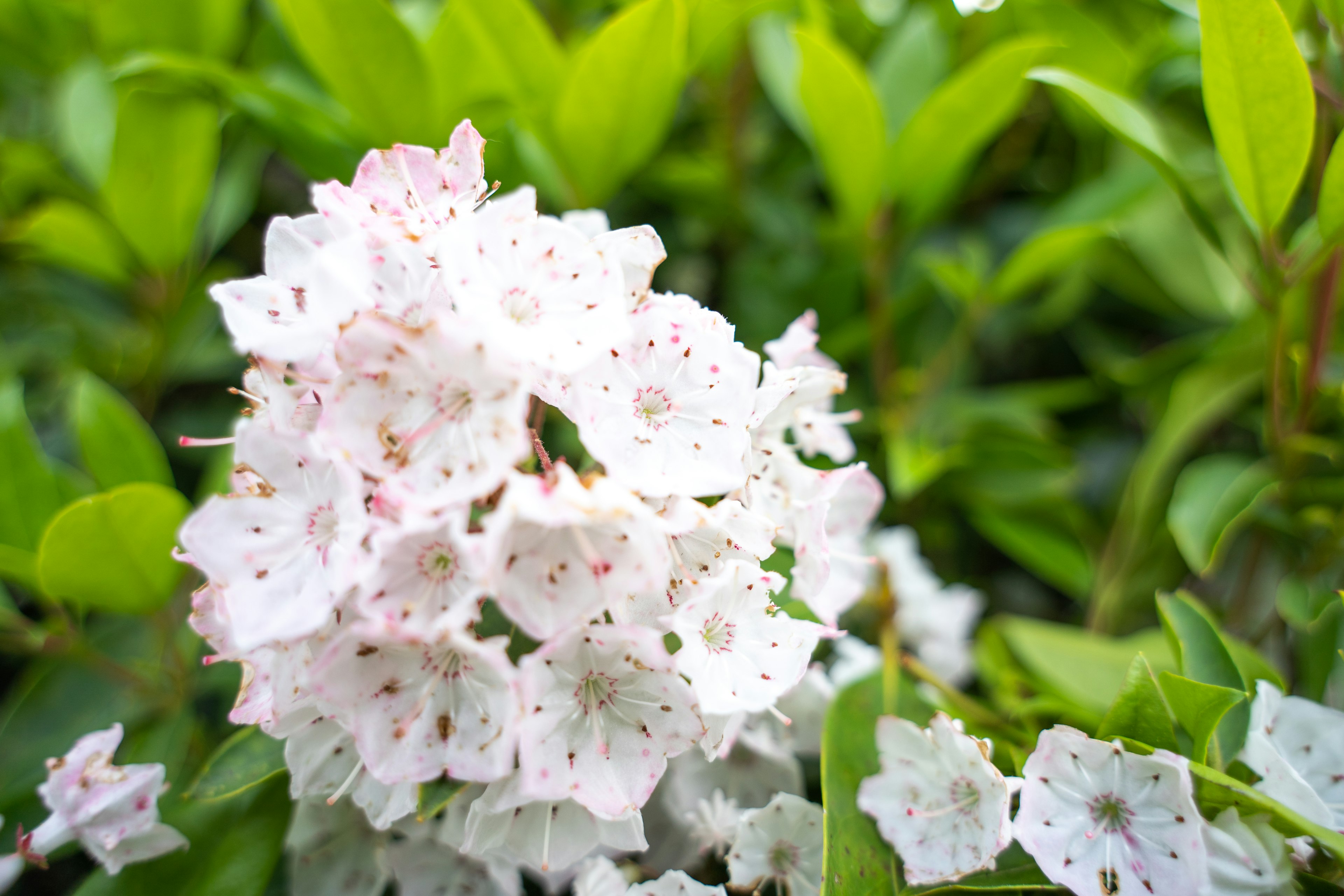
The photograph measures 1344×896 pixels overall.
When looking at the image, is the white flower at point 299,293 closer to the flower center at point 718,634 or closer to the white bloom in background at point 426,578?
the white bloom in background at point 426,578

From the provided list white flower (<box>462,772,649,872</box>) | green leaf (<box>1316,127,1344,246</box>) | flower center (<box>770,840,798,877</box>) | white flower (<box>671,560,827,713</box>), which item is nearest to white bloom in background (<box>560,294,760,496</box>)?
white flower (<box>671,560,827,713</box>)

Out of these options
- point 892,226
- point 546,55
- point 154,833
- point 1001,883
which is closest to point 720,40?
point 546,55

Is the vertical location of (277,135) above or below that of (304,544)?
above

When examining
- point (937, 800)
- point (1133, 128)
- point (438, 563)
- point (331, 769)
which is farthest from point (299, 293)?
point (1133, 128)

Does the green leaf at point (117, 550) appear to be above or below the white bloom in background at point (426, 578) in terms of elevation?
below

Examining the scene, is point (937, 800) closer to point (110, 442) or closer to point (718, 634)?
point (718, 634)

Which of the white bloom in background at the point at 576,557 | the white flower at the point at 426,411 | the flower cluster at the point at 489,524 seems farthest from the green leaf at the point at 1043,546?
the white flower at the point at 426,411

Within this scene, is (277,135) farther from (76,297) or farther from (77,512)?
(76,297)
